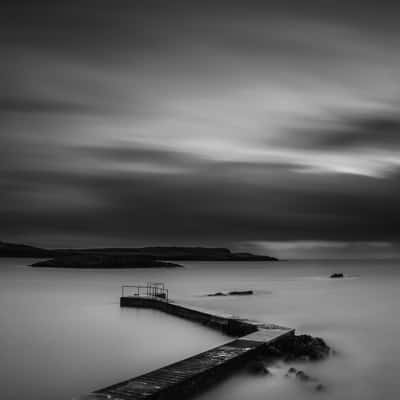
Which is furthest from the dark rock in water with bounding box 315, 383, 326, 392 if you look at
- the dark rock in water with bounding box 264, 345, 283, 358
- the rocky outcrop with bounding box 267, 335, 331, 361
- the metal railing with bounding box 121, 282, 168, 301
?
the metal railing with bounding box 121, 282, 168, 301

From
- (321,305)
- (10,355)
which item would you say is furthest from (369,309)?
(10,355)

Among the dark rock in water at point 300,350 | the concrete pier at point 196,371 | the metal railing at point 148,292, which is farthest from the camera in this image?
the metal railing at point 148,292

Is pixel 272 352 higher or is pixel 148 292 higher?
pixel 272 352

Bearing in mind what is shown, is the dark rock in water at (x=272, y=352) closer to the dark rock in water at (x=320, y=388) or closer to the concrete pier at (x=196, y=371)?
the concrete pier at (x=196, y=371)

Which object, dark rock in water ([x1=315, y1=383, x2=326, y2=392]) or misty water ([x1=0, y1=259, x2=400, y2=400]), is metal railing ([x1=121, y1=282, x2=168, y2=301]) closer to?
misty water ([x1=0, y1=259, x2=400, y2=400])

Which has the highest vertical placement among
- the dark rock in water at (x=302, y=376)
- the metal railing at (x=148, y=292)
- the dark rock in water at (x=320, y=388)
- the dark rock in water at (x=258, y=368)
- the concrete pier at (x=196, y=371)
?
the concrete pier at (x=196, y=371)

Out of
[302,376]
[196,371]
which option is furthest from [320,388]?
[196,371]

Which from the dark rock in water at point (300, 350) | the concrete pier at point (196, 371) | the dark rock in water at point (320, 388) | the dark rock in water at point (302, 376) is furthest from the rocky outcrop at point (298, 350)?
the dark rock in water at point (320, 388)

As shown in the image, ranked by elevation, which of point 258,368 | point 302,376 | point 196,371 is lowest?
point 302,376

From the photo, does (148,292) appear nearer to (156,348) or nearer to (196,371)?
(156,348)
